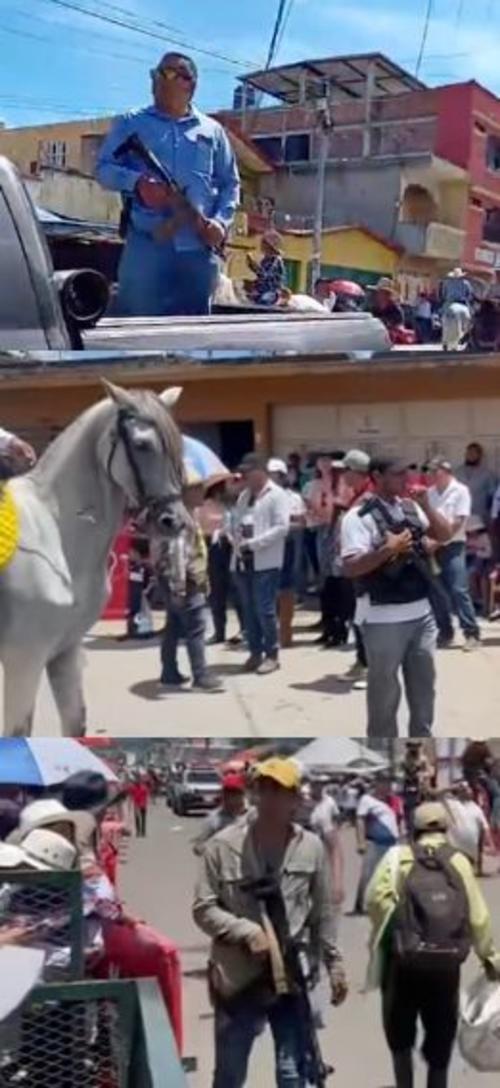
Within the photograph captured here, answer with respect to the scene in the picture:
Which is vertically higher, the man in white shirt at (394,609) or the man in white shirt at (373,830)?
the man in white shirt at (394,609)

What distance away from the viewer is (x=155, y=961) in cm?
263

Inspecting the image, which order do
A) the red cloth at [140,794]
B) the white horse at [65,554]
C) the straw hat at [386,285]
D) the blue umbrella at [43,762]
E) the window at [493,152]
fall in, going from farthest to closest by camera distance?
the red cloth at [140,794] < the blue umbrella at [43,762] < the white horse at [65,554] < the straw hat at [386,285] < the window at [493,152]

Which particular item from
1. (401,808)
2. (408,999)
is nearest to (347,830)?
(401,808)

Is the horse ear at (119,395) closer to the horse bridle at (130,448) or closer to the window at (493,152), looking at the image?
the horse bridle at (130,448)

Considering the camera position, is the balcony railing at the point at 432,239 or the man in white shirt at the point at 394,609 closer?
the balcony railing at the point at 432,239

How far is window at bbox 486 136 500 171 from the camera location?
1.81 meters

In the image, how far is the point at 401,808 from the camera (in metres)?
2.67

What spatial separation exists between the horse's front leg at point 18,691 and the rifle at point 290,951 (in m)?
0.72

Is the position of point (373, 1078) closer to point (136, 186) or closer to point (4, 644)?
point (4, 644)

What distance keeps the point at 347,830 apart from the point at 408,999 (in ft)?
1.18

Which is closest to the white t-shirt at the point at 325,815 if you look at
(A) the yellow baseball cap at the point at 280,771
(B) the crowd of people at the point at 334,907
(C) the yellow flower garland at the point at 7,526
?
(B) the crowd of people at the point at 334,907

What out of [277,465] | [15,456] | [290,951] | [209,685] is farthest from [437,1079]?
[15,456]

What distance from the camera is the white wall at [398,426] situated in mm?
1952

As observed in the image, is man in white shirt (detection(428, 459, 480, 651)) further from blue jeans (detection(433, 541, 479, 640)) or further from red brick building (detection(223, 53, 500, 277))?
red brick building (detection(223, 53, 500, 277))
